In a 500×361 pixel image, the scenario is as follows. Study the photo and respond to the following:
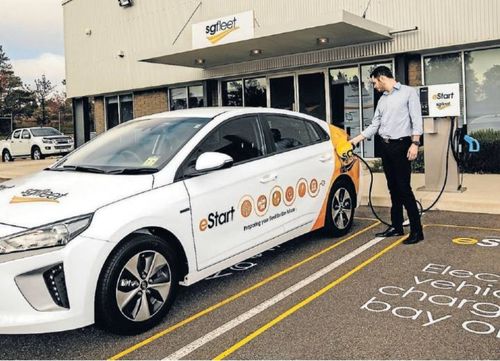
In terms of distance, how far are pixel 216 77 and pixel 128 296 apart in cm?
1444

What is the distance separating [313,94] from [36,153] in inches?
574

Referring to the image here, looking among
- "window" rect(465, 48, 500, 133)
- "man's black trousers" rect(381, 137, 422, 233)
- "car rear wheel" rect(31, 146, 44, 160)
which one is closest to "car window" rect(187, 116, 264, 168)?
"man's black trousers" rect(381, 137, 422, 233)

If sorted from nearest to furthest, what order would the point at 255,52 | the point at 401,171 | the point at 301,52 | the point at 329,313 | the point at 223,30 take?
the point at 329,313, the point at 401,171, the point at 223,30, the point at 255,52, the point at 301,52

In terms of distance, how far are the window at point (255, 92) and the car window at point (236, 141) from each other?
11.8 meters

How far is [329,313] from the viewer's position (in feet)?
12.8

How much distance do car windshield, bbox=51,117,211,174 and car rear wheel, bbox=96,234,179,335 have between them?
28.2 inches

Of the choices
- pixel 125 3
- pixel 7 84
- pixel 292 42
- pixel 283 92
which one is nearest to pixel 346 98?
pixel 283 92

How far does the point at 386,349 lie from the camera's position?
10.8ft

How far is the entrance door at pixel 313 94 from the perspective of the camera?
1527cm

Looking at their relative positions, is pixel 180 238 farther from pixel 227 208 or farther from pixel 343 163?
pixel 343 163

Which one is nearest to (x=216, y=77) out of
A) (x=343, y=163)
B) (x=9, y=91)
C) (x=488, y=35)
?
(x=488, y=35)

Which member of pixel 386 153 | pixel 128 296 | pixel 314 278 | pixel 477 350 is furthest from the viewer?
pixel 386 153

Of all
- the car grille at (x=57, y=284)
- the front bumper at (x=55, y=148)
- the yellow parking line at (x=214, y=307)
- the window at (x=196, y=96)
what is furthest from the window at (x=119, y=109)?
the car grille at (x=57, y=284)

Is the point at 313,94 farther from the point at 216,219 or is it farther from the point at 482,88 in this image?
the point at 216,219
